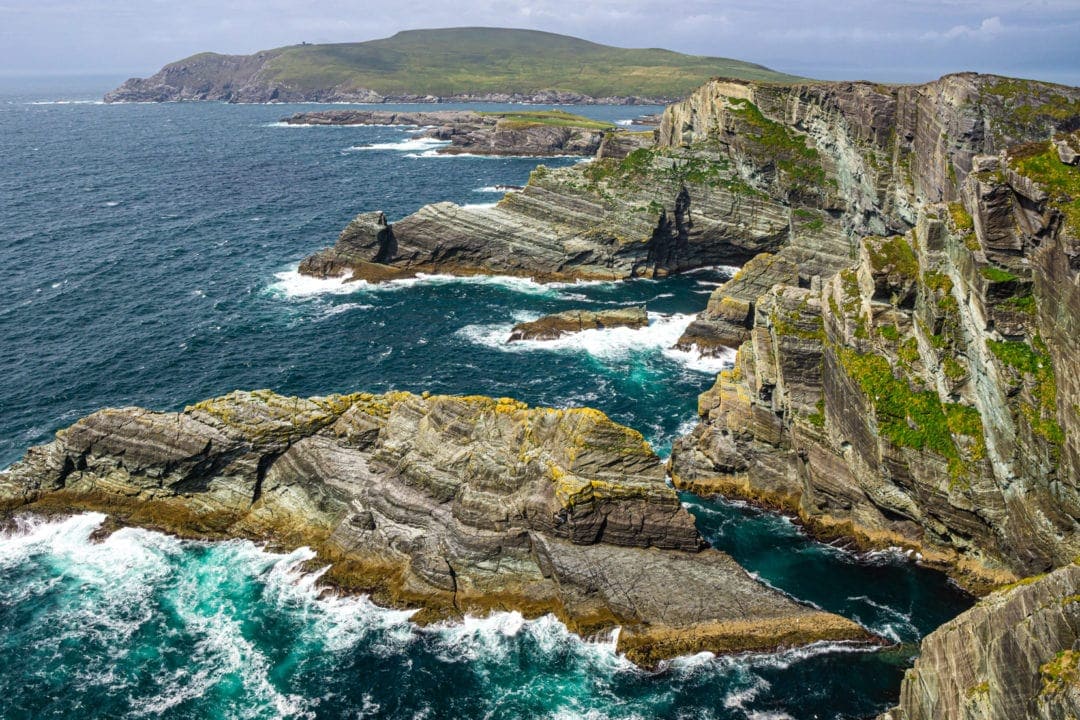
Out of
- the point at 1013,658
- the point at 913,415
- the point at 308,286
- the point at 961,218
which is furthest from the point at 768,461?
the point at 308,286

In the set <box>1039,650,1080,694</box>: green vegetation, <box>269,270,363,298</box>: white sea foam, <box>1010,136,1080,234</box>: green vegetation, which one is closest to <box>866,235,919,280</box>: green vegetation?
<box>1010,136,1080,234</box>: green vegetation

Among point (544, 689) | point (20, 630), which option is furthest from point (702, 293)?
point (20, 630)

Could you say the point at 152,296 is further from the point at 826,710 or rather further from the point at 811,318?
the point at 826,710

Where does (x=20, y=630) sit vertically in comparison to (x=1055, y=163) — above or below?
below

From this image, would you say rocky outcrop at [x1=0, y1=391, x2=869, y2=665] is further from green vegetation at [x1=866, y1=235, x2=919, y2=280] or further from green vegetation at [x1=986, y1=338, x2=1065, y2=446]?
green vegetation at [x1=866, y1=235, x2=919, y2=280]

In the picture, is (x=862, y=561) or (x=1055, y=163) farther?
(x=862, y=561)

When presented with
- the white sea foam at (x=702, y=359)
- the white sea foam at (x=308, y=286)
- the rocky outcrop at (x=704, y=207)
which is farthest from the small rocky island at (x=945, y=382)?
the white sea foam at (x=308, y=286)

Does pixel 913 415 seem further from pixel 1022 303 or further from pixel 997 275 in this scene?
pixel 997 275
